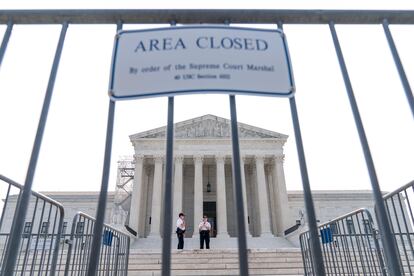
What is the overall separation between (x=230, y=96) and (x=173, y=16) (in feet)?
2.16

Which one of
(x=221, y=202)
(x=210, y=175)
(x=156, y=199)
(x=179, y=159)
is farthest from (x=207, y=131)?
(x=156, y=199)

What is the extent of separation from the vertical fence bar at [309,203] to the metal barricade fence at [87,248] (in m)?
5.10

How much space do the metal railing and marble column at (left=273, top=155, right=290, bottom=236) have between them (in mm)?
30622

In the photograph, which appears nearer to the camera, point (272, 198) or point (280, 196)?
point (280, 196)

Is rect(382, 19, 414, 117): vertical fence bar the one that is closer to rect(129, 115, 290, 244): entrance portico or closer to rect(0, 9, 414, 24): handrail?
rect(0, 9, 414, 24): handrail

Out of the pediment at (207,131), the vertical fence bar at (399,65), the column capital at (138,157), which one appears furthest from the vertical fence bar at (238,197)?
the column capital at (138,157)

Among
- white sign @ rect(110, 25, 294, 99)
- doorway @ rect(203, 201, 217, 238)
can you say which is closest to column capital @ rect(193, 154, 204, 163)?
doorway @ rect(203, 201, 217, 238)

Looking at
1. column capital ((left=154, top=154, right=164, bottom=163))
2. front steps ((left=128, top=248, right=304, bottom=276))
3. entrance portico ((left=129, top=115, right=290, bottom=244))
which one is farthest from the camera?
column capital ((left=154, top=154, right=164, bottom=163))

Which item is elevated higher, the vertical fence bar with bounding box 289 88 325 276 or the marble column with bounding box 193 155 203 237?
the marble column with bounding box 193 155 203 237

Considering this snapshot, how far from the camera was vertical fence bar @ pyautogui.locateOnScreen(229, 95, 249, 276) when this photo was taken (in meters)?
1.42

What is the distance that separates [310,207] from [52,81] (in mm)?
1599

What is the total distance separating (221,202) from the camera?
3070 centimetres

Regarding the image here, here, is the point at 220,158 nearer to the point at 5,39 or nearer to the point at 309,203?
the point at 5,39

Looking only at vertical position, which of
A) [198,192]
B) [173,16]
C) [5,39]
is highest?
[198,192]
